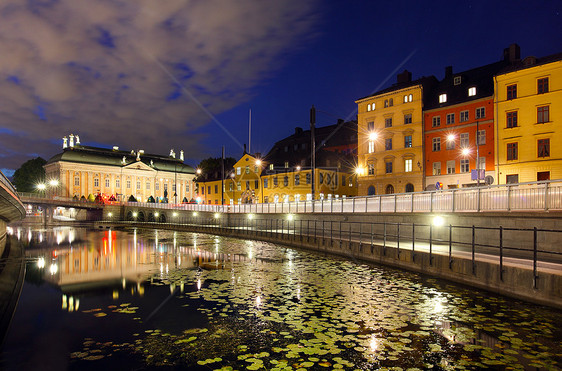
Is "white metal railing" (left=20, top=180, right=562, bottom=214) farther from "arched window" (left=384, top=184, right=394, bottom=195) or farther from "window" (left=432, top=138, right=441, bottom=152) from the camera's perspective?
"window" (left=432, top=138, right=441, bottom=152)

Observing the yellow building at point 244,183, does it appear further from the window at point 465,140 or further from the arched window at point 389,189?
the window at point 465,140

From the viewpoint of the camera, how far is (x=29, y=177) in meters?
124

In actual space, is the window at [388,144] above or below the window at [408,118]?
below

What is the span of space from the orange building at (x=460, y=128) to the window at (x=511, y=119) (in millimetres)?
1903

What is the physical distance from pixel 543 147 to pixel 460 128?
31.1ft

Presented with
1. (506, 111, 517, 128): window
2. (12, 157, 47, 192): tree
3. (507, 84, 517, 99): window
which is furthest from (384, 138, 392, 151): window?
(12, 157, 47, 192): tree

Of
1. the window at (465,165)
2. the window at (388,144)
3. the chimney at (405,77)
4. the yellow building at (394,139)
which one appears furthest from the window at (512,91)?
the chimney at (405,77)

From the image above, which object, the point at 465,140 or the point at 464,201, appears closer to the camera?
the point at 464,201

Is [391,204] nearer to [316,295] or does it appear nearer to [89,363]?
[316,295]

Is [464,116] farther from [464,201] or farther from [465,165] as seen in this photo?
[464,201]

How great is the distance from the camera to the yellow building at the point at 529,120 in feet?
120

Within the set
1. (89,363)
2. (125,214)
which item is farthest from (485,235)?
(125,214)

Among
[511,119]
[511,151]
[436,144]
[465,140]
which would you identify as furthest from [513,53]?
[436,144]

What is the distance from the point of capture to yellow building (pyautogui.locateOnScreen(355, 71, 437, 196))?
1897 inches
